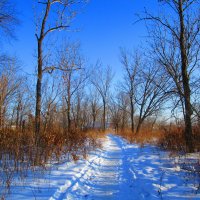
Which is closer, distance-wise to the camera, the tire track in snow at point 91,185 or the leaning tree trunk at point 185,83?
the tire track in snow at point 91,185

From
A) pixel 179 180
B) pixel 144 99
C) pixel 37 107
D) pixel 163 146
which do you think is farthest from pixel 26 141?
pixel 144 99

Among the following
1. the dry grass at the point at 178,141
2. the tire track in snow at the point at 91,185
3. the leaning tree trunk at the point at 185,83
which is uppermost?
the leaning tree trunk at the point at 185,83

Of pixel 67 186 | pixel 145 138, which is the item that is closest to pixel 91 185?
pixel 67 186

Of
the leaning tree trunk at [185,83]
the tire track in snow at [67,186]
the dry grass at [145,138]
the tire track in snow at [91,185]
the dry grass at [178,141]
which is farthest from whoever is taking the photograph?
the dry grass at [145,138]

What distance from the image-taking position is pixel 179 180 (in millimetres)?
5402

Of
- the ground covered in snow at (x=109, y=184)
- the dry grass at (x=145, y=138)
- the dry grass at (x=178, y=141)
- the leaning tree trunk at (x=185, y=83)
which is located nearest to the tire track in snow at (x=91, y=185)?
the ground covered in snow at (x=109, y=184)

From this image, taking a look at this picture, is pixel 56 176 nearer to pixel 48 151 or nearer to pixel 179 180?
pixel 48 151

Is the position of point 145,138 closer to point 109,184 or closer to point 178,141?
point 178,141

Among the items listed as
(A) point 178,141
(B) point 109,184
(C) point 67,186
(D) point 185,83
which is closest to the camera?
(C) point 67,186

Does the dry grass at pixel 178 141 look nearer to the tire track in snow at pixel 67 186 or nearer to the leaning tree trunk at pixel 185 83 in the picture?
the leaning tree trunk at pixel 185 83

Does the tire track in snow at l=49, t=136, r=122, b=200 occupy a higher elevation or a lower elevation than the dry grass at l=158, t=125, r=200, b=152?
lower

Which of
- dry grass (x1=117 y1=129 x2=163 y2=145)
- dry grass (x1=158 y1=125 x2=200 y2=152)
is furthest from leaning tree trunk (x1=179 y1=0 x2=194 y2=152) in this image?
dry grass (x1=117 y1=129 x2=163 y2=145)

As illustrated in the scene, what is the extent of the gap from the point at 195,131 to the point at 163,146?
1707 millimetres

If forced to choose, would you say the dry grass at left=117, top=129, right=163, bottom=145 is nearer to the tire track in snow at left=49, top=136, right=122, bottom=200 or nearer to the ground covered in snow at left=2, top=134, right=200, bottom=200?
the tire track in snow at left=49, top=136, right=122, bottom=200
